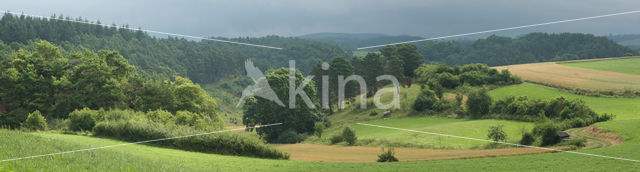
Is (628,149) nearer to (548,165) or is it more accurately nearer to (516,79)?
(548,165)

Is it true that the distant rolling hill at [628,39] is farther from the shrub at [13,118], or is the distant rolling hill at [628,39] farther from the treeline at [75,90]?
the shrub at [13,118]

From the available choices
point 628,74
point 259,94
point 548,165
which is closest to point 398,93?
point 259,94

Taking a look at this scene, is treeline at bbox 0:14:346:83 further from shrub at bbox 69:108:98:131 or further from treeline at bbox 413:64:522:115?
shrub at bbox 69:108:98:131

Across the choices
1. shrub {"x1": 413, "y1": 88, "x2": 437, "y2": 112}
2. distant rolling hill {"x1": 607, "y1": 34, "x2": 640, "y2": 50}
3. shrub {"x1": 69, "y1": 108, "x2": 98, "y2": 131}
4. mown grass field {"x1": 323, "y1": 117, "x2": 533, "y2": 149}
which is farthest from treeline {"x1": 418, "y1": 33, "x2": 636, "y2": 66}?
shrub {"x1": 69, "y1": 108, "x2": 98, "y2": 131}

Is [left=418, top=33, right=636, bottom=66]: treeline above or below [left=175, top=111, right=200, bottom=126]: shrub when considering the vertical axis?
above

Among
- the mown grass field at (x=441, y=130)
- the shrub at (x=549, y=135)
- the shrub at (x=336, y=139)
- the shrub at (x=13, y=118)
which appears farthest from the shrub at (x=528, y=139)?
the shrub at (x=13, y=118)

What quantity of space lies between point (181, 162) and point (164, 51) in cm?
11269

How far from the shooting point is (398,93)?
71.6m

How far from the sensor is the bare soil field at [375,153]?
28.6 m

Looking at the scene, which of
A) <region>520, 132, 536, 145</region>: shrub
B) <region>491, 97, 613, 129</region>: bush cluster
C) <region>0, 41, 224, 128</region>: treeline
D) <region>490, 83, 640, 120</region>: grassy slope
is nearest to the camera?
<region>520, 132, 536, 145</region>: shrub

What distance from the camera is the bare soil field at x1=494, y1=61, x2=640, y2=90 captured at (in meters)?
54.1

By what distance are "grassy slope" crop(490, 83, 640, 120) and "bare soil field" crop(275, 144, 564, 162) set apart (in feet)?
58.3

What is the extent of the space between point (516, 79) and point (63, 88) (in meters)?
55.3

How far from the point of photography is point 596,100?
49812 mm
